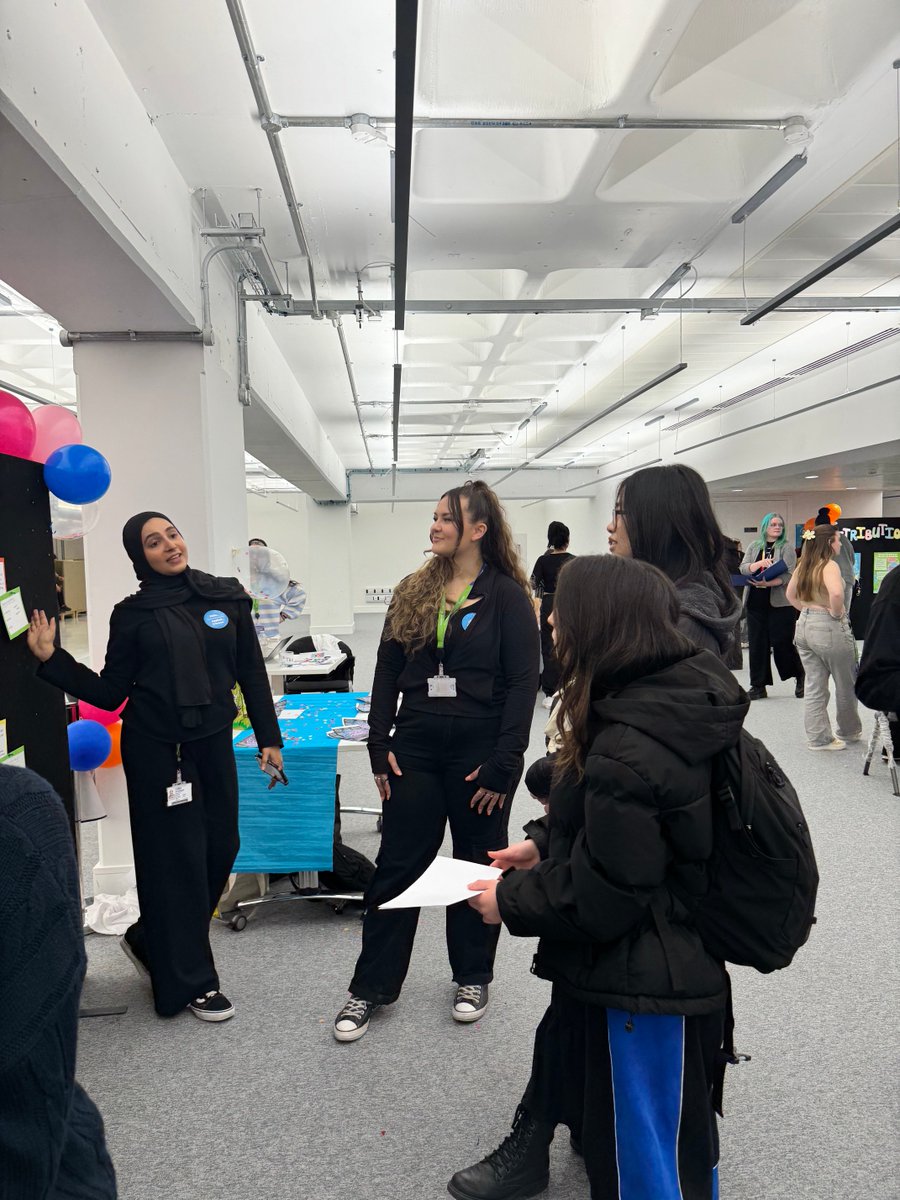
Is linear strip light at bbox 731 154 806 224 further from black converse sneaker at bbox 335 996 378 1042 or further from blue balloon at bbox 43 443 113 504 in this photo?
black converse sneaker at bbox 335 996 378 1042

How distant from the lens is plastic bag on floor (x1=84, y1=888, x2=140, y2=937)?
2980 millimetres

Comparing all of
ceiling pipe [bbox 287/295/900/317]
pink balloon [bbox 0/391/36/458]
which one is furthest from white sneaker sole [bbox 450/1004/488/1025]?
ceiling pipe [bbox 287/295/900/317]

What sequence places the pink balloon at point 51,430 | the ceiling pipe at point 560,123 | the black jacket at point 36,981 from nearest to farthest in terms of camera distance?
1. the black jacket at point 36,981
2. the pink balloon at point 51,430
3. the ceiling pipe at point 560,123

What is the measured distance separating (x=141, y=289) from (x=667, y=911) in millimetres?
2882

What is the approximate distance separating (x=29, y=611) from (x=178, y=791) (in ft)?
2.16

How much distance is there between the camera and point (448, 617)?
2223 millimetres

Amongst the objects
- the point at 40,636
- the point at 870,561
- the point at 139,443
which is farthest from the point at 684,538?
the point at 870,561

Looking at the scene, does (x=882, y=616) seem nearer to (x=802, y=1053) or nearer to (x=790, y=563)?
(x=802, y=1053)

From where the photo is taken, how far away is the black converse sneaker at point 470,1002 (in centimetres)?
224

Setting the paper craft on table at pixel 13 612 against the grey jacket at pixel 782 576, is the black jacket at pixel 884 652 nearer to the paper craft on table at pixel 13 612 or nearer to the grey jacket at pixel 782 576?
the paper craft on table at pixel 13 612

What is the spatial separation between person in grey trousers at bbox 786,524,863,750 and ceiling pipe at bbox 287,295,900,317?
1474 millimetres

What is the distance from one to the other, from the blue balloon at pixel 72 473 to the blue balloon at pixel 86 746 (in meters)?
0.83

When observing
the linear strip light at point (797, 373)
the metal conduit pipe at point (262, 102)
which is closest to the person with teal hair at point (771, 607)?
the linear strip light at point (797, 373)

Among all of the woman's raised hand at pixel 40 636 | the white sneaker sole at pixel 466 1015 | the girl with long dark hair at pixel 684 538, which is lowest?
the white sneaker sole at pixel 466 1015
